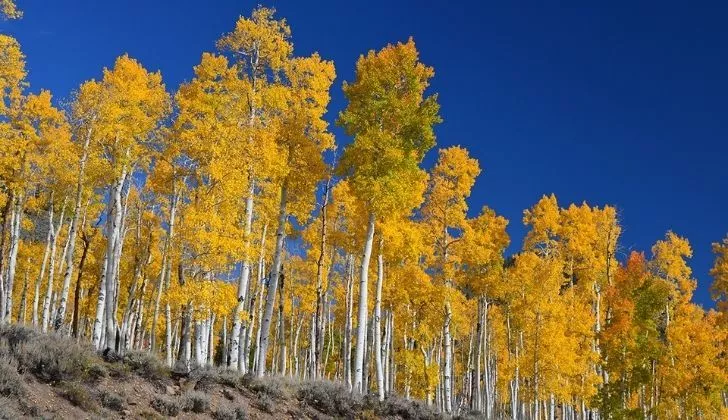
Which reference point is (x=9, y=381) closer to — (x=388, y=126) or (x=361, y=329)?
(x=361, y=329)

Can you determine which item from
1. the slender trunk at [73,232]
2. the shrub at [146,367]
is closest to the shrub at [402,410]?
the shrub at [146,367]

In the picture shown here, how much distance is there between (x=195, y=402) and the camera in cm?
1323

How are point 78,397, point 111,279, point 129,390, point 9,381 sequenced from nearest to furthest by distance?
point 9,381 → point 78,397 → point 129,390 → point 111,279

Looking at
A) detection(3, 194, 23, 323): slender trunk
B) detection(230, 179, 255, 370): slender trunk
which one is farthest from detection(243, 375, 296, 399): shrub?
detection(3, 194, 23, 323): slender trunk

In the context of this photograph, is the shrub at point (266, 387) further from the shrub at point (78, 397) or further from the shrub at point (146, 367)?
the shrub at point (78, 397)

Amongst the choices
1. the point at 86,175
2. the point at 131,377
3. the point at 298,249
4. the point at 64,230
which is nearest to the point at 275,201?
the point at 86,175

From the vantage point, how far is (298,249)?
31703mm

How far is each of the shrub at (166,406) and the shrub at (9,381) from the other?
2.80m

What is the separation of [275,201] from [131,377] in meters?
8.93

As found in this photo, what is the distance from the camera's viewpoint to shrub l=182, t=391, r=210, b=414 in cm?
1305

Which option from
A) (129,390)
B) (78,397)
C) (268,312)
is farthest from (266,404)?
(78,397)

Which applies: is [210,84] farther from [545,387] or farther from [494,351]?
[494,351]

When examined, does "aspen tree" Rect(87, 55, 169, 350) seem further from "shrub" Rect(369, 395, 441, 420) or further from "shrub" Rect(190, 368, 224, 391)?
"shrub" Rect(369, 395, 441, 420)

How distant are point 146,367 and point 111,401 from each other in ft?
8.42
